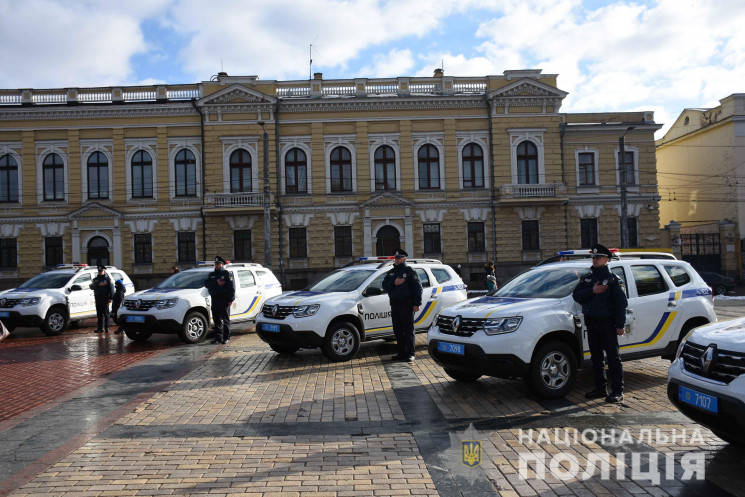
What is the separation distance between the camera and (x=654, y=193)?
35438 millimetres

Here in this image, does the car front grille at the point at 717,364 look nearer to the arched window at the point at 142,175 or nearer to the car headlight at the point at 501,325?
the car headlight at the point at 501,325

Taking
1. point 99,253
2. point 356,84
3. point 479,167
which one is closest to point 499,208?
point 479,167

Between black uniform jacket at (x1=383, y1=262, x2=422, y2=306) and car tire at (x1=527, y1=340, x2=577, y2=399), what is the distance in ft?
10.6

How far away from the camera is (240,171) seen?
33.8 metres

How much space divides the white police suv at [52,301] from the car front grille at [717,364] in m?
15.1

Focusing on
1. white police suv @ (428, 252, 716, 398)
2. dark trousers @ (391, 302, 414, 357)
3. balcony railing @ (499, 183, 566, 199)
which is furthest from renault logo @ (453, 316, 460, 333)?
balcony railing @ (499, 183, 566, 199)

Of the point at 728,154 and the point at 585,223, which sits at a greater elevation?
the point at 728,154

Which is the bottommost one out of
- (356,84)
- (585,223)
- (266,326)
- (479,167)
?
(266,326)

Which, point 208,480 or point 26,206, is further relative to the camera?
point 26,206

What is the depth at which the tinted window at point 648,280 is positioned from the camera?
27.6 feet

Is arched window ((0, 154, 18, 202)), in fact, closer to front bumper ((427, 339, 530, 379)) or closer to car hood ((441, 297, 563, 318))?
car hood ((441, 297, 563, 318))

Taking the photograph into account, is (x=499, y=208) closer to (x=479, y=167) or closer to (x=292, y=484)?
(x=479, y=167)

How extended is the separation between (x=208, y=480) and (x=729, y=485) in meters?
4.10

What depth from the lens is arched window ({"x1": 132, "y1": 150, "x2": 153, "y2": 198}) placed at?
3388 cm
